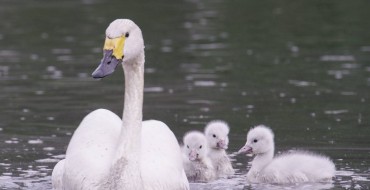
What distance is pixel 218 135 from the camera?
41.5 feet

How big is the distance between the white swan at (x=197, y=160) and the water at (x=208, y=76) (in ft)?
1.26

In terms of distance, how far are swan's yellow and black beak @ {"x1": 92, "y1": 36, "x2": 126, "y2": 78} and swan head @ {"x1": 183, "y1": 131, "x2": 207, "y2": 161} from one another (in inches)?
111

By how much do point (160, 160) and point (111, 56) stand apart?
1243 millimetres

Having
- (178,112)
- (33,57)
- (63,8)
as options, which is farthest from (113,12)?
(178,112)

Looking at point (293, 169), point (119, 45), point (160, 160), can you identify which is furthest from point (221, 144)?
point (119, 45)

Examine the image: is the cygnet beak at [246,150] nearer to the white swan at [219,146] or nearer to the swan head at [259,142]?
the swan head at [259,142]

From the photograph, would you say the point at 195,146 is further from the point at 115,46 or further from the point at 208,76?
the point at 208,76

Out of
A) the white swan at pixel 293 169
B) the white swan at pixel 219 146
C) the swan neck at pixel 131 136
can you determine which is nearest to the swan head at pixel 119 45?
the swan neck at pixel 131 136

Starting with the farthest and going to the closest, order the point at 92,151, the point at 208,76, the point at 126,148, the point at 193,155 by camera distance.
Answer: the point at 208,76 < the point at 193,155 < the point at 92,151 < the point at 126,148

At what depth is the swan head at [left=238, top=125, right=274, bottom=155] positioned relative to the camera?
486 inches

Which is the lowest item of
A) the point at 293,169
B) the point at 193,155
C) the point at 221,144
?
the point at 293,169

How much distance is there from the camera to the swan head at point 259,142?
40.5 feet

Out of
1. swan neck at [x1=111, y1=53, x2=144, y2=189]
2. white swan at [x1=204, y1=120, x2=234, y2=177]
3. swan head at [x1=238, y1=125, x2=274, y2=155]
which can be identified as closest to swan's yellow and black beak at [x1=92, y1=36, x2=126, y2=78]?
swan neck at [x1=111, y1=53, x2=144, y2=189]

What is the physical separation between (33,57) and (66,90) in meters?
3.94
